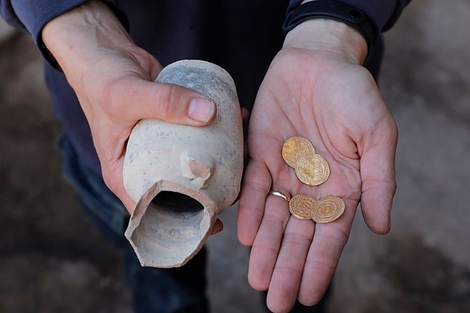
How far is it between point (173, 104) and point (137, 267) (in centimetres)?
85

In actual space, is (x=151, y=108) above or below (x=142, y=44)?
above

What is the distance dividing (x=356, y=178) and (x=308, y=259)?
191 mm

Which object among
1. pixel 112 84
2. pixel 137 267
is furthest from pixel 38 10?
pixel 137 267

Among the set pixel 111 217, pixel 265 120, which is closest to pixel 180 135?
pixel 265 120

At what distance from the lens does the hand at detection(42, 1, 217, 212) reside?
3.59ft

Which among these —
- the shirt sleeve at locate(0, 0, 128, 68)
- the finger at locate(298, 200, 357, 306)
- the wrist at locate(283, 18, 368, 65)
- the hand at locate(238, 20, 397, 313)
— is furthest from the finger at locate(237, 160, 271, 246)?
the shirt sleeve at locate(0, 0, 128, 68)

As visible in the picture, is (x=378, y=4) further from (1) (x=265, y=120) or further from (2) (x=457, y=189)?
(2) (x=457, y=189)

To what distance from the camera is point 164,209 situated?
3.79 feet

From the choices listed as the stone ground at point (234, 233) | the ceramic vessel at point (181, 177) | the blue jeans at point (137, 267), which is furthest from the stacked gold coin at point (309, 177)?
the stone ground at point (234, 233)

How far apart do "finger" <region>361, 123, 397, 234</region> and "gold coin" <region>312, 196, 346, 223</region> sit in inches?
1.7

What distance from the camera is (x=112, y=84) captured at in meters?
1.14

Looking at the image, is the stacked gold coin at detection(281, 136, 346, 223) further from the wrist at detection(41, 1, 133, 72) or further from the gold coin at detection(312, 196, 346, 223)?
the wrist at detection(41, 1, 133, 72)

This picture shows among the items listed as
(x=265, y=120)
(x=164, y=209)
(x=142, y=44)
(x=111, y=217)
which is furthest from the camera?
(x=111, y=217)

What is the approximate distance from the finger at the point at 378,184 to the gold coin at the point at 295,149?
0.39 ft
